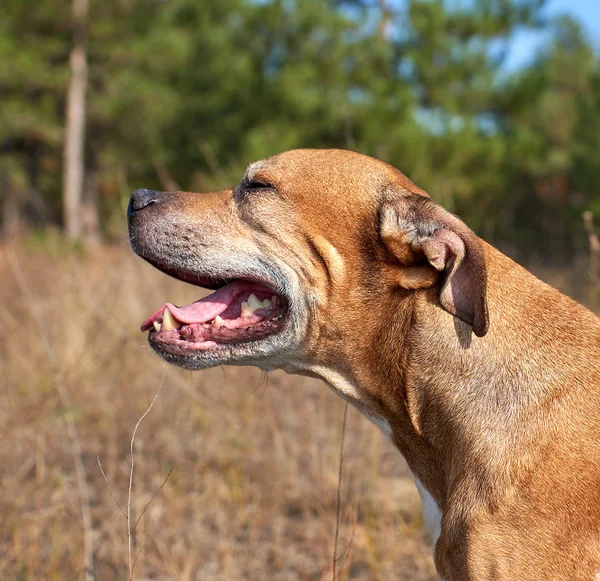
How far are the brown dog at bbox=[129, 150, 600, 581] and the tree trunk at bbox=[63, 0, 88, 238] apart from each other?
19101 mm

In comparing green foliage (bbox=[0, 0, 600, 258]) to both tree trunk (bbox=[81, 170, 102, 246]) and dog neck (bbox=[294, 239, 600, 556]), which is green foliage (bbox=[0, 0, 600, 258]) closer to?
tree trunk (bbox=[81, 170, 102, 246])

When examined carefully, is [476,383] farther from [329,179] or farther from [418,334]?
[329,179]

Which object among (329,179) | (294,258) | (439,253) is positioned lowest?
(294,258)

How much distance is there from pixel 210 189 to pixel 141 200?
10.5 metres

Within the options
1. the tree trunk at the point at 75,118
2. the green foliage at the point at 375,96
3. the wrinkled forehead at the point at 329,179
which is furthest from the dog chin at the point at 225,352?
the tree trunk at the point at 75,118

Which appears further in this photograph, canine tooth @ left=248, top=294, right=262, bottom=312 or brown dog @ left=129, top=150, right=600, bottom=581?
canine tooth @ left=248, top=294, right=262, bottom=312

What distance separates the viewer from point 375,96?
575 inches

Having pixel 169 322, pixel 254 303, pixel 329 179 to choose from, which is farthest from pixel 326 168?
pixel 169 322

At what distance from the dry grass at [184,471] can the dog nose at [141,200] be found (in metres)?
0.68

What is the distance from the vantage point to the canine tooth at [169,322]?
2865 millimetres

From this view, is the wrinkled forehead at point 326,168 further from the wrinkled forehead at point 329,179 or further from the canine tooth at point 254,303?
the canine tooth at point 254,303

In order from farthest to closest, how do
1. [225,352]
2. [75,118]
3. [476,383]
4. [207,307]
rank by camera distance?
[75,118] < [207,307] < [225,352] < [476,383]

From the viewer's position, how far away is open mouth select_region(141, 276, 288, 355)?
9.30 ft

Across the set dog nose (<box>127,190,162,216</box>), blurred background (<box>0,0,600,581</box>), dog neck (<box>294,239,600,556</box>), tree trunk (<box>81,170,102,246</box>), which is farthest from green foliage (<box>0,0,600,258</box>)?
dog neck (<box>294,239,600,556</box>)
